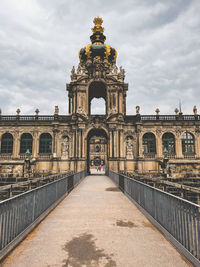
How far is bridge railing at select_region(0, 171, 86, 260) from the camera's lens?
163 inches

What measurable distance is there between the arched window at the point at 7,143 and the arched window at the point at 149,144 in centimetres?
2203

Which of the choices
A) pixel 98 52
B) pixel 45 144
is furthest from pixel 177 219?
pixel 98 52

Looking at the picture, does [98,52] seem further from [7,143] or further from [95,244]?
[95,244]

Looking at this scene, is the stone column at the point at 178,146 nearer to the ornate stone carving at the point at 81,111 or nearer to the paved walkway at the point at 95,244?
the ornate stone carving at the point at 81,111

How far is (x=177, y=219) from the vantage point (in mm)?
4527

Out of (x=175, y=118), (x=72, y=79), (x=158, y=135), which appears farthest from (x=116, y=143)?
(x=72, y=79)

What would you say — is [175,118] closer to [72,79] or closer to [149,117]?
[149,117]

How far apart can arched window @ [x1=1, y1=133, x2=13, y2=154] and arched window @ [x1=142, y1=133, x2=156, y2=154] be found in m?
22.0

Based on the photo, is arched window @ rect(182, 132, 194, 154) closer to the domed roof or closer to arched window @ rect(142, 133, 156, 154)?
arched window @ rect(142, 133, 156, 154)

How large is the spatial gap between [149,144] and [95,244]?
26.7m

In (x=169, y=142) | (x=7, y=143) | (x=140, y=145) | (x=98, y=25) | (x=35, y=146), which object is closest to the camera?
(x=140, y=145)

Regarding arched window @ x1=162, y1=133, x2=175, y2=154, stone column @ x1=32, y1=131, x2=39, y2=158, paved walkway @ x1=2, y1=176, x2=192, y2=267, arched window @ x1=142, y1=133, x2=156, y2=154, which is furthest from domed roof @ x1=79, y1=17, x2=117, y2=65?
paved walkway @ x1=2, y1=176, x2=192, y2=267

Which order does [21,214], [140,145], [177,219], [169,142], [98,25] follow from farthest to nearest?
[98,25] → [169,142] → [140,145] → [21,214] → [177,219]

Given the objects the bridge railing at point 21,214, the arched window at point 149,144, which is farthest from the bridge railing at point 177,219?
the arched window at point 149,144
